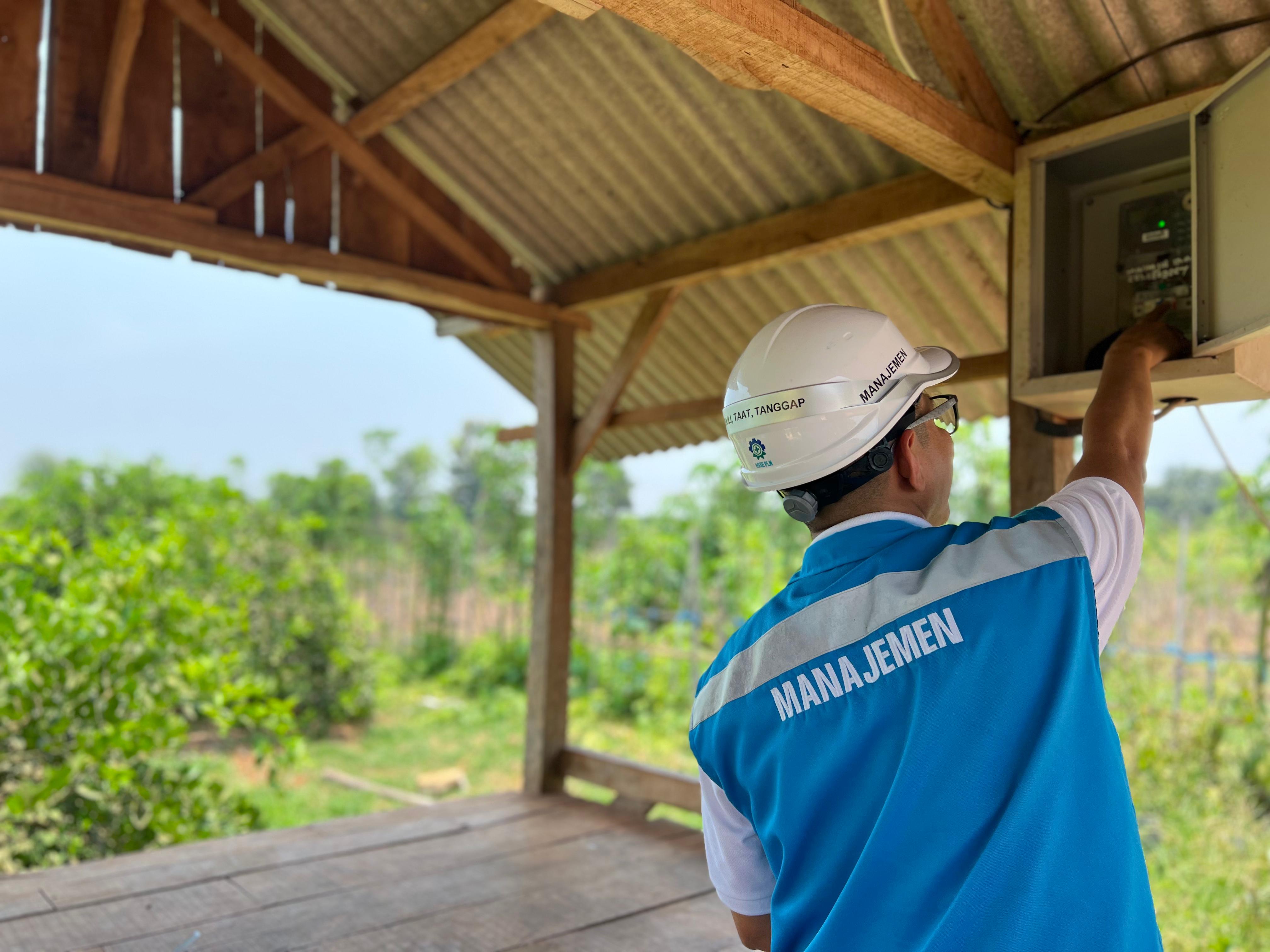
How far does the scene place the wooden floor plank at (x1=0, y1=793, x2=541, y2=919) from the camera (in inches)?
142

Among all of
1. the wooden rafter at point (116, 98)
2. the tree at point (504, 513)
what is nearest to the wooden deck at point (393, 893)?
the wooden rafter at point (116, 98)

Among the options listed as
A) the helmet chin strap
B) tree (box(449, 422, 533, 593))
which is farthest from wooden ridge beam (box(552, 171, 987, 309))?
tree (box(449, 422, 533, 593))

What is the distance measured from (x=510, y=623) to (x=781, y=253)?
28.3 ft

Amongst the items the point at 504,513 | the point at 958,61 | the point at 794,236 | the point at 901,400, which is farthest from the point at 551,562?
the point at 504,513

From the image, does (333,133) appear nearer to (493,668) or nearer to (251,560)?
(251,560)

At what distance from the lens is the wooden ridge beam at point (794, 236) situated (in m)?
3.45

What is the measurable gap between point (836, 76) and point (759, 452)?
99cm

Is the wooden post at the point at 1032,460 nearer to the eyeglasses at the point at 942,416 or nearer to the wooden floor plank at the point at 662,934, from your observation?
the eyeglasses at the point at 942,416

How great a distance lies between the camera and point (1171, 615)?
339 inches

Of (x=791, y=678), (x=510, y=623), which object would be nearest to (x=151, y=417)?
(x=510, y=623)

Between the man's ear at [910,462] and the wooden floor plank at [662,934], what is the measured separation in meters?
2.25

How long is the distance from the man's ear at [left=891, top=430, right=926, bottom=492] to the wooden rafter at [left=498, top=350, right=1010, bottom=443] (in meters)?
1.83

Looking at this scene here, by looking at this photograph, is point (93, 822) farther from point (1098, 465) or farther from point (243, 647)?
point (1098, 465)

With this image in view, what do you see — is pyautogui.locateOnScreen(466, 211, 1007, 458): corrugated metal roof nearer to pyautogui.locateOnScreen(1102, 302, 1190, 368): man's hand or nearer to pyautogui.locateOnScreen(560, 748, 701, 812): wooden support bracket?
pyautogui.locateOnScreen(1102, 302, 1190, 368): man's hand
